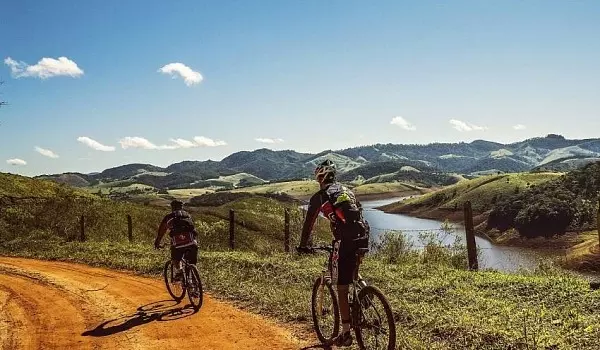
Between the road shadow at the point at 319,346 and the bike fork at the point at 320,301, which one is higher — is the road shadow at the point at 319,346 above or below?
below

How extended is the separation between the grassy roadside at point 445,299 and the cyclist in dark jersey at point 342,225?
1.58 metres

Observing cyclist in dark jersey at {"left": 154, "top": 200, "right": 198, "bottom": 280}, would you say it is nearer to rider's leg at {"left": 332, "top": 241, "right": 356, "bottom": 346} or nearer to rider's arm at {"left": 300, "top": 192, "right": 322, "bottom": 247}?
rider's arm at {"left": 300, "top": 192, "right": 322, "bottom": 247}

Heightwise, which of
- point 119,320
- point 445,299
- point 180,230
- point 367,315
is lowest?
point 119,320

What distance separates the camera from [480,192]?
139 meters

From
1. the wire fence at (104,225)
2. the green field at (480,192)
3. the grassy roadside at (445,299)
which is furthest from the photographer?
the green field at (480,192)

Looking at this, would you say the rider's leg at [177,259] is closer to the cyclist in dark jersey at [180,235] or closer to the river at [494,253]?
the cyclist in dark jersey at [180,235]

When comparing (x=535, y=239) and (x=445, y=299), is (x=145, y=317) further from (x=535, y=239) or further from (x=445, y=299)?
(x=535, y=239)

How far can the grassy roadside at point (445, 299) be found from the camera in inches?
286

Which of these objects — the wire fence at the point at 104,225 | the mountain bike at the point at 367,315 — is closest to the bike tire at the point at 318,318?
the mountain bike at the point at 367,315

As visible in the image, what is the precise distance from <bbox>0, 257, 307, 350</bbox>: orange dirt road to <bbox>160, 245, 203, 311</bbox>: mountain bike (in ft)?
0.72

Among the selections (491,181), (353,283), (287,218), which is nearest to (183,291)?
(353,283)

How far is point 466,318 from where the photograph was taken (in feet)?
27.3

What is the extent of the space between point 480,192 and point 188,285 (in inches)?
5503

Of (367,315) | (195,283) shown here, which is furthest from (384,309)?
(195,283)
